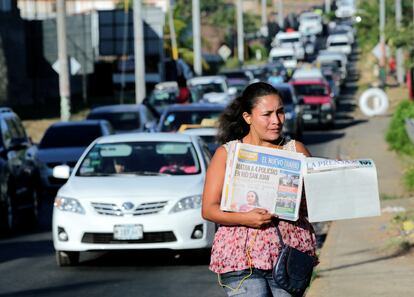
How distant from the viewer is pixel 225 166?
21.1ft

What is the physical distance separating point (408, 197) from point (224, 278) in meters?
13.6

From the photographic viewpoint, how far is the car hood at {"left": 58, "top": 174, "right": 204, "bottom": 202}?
13.2m

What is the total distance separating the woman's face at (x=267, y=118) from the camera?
653 cm

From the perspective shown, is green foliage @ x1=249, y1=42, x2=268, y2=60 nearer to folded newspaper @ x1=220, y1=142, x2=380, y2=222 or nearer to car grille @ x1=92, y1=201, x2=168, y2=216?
car grille @ x1=92, y1=201, x2=168, y2=216

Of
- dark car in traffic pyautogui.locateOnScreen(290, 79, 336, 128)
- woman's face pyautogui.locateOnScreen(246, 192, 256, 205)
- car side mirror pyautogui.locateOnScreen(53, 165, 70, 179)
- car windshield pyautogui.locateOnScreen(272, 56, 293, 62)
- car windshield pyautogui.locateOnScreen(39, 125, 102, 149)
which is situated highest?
woman's face pyautogui.locateOnScreen(246, 192, 256, 205)

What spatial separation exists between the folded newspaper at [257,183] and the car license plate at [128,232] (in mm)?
6604

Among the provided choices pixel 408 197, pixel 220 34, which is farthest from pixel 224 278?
pixel 220 34

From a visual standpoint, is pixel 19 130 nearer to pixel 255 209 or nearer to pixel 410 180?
pixel 410 180

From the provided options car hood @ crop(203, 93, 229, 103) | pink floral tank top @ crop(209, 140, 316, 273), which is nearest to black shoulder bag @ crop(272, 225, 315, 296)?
pink floral tank top @ crop(209, 140, 316, 273)

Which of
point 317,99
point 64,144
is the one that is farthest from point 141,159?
point 317,99

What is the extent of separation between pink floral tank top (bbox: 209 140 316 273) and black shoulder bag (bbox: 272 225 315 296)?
5cm

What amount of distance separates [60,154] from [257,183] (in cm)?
1813

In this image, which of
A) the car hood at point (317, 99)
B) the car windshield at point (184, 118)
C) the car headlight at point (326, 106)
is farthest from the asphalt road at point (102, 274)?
the car hood at point (317, 99)

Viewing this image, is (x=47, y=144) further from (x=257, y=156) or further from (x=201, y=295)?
(x=257, y=156)
